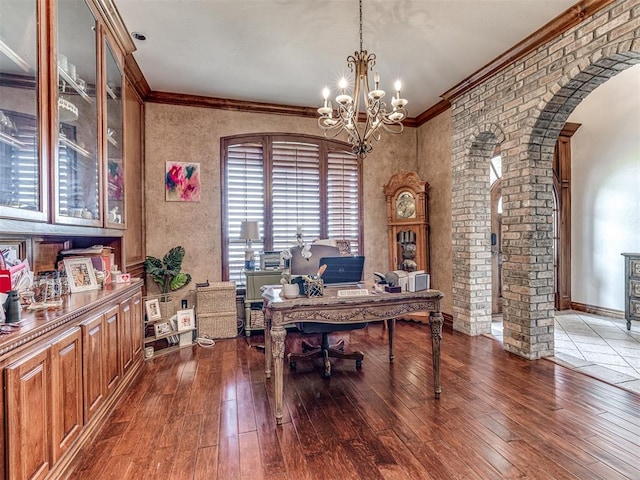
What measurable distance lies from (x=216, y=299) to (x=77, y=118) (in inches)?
96.1

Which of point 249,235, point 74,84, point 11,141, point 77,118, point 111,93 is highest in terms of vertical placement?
point 111,93

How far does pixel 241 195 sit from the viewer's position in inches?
183

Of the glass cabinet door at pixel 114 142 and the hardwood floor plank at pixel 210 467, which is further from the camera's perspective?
the glass cabinet door at pixel 114 142

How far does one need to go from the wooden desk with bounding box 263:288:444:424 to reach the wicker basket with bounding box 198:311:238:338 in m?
1.77

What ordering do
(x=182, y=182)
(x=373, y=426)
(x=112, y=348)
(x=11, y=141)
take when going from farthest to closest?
(x=182, y=182)
(x=112, y=348)
(x=373, y=426)
(x=11, y=141)

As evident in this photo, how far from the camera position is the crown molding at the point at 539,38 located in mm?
2665

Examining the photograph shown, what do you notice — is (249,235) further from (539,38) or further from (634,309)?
(634,309)

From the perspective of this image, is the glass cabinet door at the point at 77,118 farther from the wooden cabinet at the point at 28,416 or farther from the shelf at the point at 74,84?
the wooden cabinet at the point at 28,416

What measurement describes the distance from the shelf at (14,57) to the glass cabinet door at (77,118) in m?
0.28

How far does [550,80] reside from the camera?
3.05m

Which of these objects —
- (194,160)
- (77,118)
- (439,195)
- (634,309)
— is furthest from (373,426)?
(634,309)

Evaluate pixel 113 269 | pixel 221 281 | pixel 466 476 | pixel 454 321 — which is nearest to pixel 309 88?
pixel 221 281

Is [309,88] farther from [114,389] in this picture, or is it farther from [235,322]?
[114,389]

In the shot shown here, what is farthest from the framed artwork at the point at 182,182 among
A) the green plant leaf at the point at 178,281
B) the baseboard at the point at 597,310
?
the baseboard at the point at 597,310
